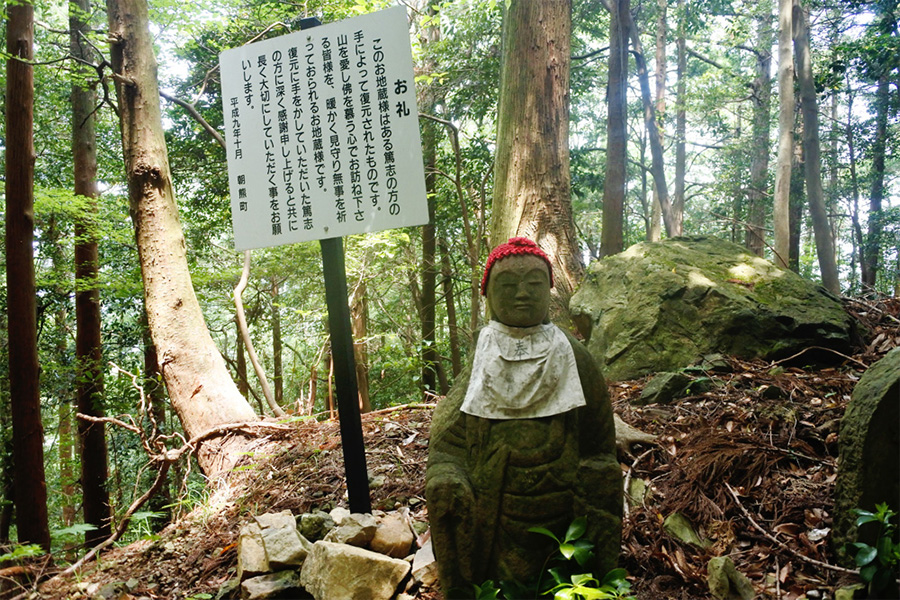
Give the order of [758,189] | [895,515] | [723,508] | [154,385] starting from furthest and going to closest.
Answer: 1. [758,189]
2. [154,385]
3. [723,508]
4. [895,515]

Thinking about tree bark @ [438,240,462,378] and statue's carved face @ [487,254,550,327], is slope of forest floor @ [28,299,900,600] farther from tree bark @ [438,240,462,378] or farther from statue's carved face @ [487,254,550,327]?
tree bark @ [438,240,462,378]

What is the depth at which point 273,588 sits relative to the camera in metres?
2.70

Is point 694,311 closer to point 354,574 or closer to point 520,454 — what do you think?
point 520,454

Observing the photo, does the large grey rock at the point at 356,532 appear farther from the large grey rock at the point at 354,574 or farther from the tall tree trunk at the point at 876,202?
the tall tree trunk at the point at 876,202

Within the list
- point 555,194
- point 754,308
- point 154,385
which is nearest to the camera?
point 754,308

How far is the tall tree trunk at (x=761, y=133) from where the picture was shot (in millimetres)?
13594

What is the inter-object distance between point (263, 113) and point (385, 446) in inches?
96.8

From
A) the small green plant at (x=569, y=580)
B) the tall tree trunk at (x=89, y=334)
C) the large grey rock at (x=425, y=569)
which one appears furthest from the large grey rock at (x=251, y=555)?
the tall tree trunk at (x=89, y=334)

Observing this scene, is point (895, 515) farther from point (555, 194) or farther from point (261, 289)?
point (261, 289)

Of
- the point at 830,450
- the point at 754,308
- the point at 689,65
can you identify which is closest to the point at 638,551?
the point at 830,450

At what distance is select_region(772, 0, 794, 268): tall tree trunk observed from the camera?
8711 millimetres

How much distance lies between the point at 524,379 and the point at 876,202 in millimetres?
12620

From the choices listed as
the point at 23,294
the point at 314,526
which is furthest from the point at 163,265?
the point at 314,526

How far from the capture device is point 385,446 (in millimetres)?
4227
